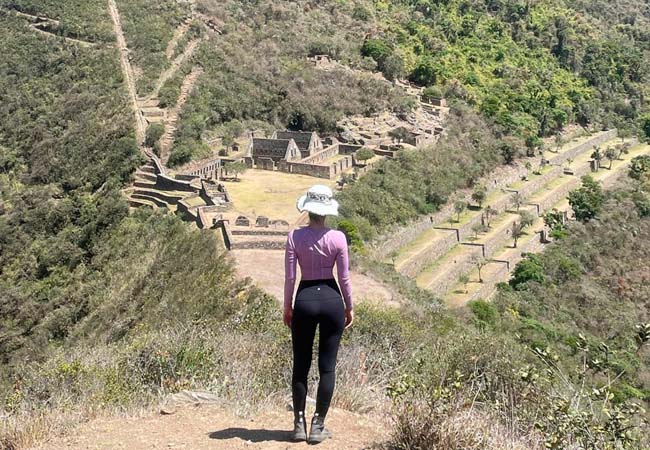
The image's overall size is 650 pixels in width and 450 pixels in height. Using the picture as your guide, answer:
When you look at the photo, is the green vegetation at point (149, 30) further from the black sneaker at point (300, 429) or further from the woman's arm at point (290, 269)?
the black sneaker at point (300, 429)

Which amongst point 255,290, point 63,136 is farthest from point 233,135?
point 255,290

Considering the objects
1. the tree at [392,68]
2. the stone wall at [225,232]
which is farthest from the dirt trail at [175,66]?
the stone wall at [225,232]

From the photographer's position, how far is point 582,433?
4.57m

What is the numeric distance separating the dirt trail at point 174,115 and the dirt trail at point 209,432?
2340 centimetres

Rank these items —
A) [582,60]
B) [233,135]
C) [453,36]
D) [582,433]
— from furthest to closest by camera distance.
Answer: [582,60] → [453,36] → [233,135] → [582,433]

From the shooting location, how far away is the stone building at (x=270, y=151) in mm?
30502

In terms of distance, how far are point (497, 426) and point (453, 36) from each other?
49033 millimetres

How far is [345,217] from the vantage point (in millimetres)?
23922

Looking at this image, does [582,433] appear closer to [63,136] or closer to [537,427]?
[537,427]

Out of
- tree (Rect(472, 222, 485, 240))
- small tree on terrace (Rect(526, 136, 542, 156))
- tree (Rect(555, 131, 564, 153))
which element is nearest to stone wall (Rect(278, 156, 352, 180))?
tree (Rect(472, 222, 485, 240))

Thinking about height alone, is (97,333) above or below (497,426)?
below

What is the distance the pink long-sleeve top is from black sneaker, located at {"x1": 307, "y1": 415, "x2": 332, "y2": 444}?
2.91 feet

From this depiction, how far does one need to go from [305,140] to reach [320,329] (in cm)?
2763

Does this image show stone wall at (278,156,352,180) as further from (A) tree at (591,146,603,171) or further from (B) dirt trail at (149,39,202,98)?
(A) tree at (591,146,603,171)
